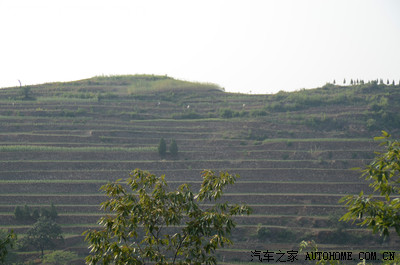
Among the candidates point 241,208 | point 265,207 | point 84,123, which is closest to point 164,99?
point 84,123

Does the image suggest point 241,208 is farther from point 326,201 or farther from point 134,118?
point 134,118

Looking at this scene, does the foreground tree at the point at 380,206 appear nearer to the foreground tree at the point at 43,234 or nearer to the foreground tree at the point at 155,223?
the foreground tree at the point at 155,223

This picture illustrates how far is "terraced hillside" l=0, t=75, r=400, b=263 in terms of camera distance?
2953cm

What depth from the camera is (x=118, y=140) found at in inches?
1593

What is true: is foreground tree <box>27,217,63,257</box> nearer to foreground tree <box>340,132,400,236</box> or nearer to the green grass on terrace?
the green grass on terrace

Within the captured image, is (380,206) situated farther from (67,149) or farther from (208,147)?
(67,149)

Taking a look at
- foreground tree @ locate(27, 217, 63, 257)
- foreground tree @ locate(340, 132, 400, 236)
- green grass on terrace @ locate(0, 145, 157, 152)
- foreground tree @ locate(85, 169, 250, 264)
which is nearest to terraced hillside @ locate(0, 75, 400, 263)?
green grass on terrace @ locate(0, 145, 157, 152)

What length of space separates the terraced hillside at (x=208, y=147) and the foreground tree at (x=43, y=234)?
157 cm

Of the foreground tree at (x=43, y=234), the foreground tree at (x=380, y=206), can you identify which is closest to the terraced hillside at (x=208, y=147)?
the foreground tree at (x=43, y=234)

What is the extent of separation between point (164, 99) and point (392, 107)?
21826mm

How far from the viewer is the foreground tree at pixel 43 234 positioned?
25.8 m

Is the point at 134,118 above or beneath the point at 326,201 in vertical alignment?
above

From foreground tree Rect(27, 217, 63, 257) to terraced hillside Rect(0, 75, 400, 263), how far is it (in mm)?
1572

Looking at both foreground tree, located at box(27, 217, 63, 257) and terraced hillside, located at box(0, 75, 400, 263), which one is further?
terraced hillside, located at box(0, 75, 400, 263)
